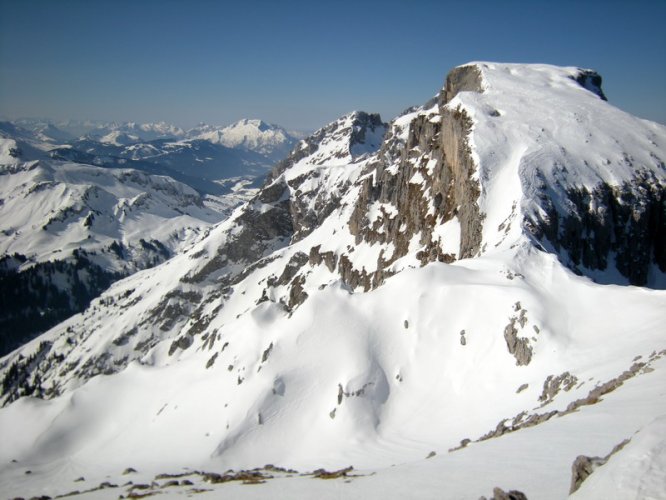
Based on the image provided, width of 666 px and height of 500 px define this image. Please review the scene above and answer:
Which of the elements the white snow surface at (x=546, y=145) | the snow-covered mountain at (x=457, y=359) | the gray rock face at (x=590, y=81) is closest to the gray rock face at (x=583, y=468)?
the snow-covered mountain at (x=457, y=359)

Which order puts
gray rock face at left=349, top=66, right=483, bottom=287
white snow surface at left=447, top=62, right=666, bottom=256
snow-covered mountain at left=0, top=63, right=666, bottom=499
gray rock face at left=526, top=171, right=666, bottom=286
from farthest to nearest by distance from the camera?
gray rock face at left=349, top=66, right=483, bottom=287, white snow surface at left=447, top=62, right=666, bottom=256, gray rock face at left=526, top=171, right=666, bottom=286, snow-covered mountain at left=0, top=63, right=666, bottom=499

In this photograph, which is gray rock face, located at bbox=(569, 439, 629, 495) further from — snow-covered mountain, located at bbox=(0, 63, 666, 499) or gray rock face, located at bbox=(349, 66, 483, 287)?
gray rock face, located at bbox=(349, 66, 483, 287)

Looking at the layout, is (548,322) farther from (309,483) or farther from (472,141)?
(472,141)

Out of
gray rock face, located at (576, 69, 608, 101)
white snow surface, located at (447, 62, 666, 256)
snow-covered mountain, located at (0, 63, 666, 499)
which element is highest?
gray rock face, located at (576, 69, 608, 101)

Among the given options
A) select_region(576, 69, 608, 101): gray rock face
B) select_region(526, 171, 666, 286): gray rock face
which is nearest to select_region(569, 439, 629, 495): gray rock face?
select_region(526, 171, 666, 286): gray rock face

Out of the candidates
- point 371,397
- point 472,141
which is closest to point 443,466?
point 371,397

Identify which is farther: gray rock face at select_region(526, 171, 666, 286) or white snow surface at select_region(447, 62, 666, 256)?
white snow surface at select_region(447, 62, 666, 256)

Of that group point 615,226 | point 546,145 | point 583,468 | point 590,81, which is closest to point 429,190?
point 546,145

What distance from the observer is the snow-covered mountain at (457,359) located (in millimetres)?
22516

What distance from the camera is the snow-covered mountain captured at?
2252 centimetres

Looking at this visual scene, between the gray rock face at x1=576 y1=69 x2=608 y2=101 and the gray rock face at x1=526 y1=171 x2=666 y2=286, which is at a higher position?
the gray rock face at x1=576 y1=69 x2=608 y2=101

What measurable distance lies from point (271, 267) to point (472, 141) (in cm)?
10839

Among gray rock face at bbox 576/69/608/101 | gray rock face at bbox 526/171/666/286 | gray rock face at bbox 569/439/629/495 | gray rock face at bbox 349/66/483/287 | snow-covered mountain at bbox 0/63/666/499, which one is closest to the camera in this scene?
gray rock face at bbox 569/439/629/495

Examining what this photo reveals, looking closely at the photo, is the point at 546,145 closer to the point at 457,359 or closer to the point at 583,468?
the point at 457,359
